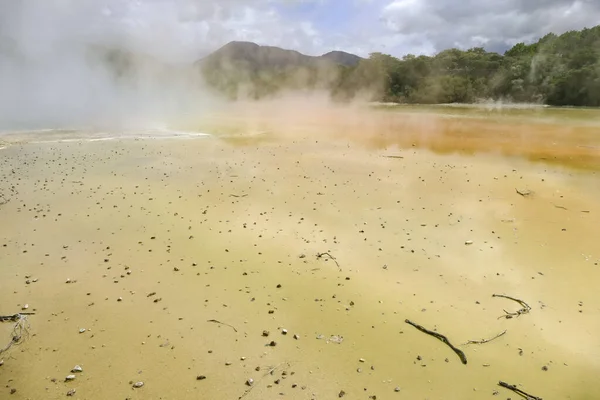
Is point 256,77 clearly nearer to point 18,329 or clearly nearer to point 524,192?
point 524,192

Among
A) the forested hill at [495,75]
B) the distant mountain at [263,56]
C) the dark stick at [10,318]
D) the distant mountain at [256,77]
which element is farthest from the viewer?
the distant mountain at [263,56]

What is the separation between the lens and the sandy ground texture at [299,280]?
3.02 m

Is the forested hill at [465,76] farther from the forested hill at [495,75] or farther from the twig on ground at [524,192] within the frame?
the twig on ground at [524,192]

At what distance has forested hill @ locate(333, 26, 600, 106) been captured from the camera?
96.5 ft

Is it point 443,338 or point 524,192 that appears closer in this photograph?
point 443,338

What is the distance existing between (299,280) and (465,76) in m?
40.0

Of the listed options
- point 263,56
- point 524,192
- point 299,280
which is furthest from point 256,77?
point 299,280

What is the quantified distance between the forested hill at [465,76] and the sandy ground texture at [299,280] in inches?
1028

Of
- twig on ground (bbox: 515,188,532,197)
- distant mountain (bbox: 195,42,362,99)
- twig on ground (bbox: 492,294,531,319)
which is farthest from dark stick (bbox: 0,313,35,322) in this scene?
distant mountain (bbox: 195,42,362,99)

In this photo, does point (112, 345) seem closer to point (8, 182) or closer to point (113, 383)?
point (113, 383)

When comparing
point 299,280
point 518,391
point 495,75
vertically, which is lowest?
point 518,391

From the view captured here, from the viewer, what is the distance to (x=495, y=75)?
3650 centimetres

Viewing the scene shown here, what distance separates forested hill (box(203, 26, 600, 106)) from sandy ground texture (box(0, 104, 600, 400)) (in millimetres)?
26121

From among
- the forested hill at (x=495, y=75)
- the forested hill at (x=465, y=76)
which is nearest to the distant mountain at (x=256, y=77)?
the forested hill at (x=465, y=76)
